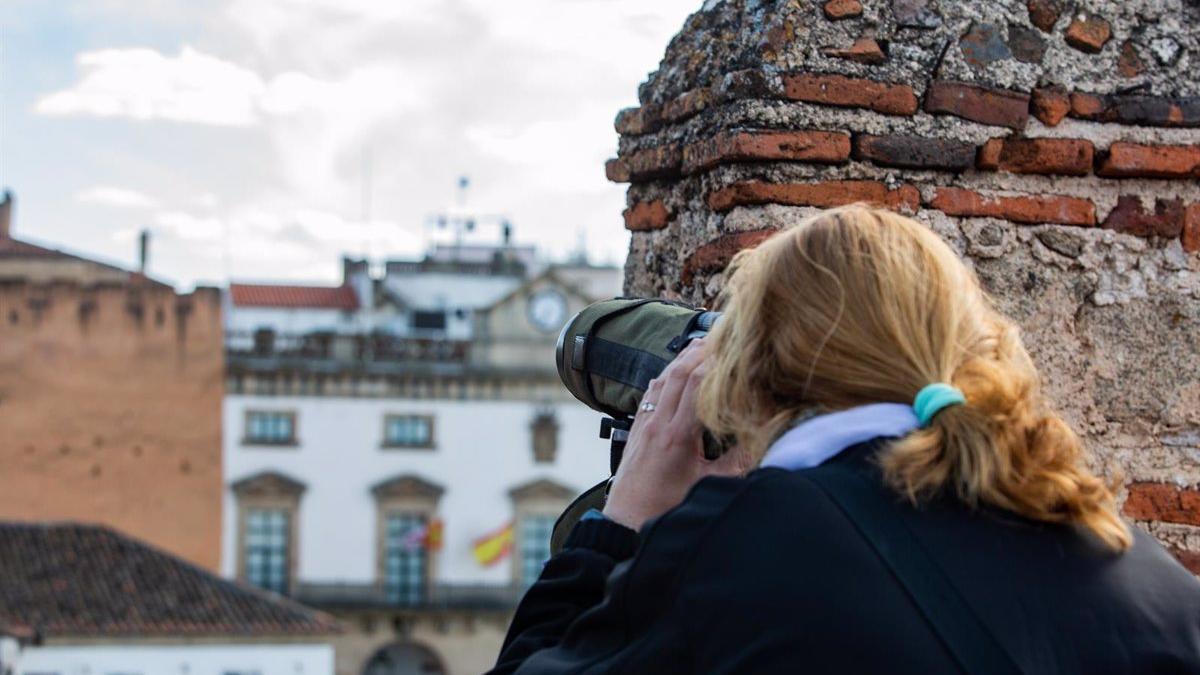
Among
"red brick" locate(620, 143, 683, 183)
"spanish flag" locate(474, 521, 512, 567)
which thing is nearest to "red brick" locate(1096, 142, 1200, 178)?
"red brick" locate(620, 143, 683, 183)

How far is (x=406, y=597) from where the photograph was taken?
34.8 m

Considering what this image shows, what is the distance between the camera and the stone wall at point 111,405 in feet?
107

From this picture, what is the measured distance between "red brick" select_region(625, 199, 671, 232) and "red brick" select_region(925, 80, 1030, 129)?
58cm

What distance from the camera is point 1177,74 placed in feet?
10.3

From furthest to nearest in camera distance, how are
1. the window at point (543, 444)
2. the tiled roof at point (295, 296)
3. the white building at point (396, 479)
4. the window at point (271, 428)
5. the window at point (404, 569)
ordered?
the tiled roof at point (295, 296)
the window at point (543, 444)
the window at point (404, 569)
the window at point (271, 428)
the white building at point (396, 479)

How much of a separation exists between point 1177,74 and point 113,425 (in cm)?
3225

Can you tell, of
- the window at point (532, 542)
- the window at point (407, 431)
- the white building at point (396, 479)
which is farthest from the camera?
the window at point (407, 431)

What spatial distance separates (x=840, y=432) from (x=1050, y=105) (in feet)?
5.48

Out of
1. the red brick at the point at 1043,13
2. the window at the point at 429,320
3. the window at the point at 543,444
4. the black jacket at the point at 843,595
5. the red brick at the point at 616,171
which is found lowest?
the window at the point at 543,444

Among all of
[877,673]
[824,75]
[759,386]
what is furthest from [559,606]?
[824,75]

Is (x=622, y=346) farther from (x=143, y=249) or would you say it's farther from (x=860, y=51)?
(x=143, y=249)

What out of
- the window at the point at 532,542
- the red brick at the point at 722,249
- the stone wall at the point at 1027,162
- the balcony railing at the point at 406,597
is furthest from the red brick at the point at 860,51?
the window at the point at 532,542

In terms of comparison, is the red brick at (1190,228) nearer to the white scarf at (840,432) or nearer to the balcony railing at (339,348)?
the white scarf at (840,432)

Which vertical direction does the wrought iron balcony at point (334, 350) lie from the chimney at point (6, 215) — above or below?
below
